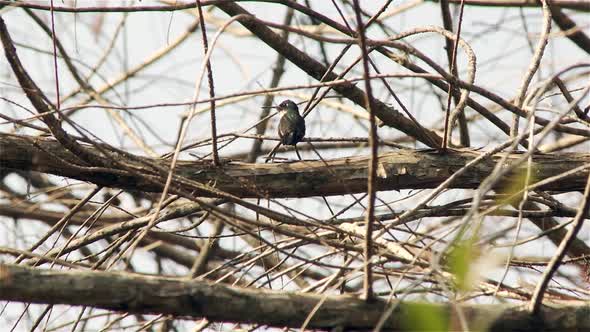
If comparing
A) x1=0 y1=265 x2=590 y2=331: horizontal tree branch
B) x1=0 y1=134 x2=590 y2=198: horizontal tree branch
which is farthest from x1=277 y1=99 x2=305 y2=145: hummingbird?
x1=0 y1=265 x2=590 y2=331: horizontal tree branch

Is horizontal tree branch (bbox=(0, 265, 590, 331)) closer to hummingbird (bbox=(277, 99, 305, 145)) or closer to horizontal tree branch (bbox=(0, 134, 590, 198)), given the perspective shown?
horizontal tree branch (bbox=(0, 134, 590, 198))

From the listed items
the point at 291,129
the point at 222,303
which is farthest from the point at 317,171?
the point at 222,303

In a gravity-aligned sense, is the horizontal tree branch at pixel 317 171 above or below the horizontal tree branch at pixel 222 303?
above

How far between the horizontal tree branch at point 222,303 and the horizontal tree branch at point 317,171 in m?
0.78

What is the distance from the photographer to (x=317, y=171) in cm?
292

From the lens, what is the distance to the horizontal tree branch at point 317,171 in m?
2.72

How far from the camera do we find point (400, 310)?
6.74 ft

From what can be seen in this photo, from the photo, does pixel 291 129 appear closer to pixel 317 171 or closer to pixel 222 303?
pixel 317 171

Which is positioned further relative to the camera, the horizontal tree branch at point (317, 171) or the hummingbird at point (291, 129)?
the hummingbird at point (291, 129)

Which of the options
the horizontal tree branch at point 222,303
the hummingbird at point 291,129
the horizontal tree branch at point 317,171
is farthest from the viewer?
the hummingbird at point 291,129

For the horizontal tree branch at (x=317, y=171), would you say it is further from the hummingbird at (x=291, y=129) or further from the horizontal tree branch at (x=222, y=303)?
the horizontal tree branch at (x=222, y=303)

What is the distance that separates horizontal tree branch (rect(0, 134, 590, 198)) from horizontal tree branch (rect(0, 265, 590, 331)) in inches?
30.6

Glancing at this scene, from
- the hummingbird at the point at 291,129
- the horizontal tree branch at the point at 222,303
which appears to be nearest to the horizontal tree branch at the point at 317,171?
the hummingbird at the point at 291,129

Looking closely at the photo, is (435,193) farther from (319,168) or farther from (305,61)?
(305,61)
